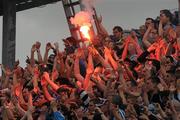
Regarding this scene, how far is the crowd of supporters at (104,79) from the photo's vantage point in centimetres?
880

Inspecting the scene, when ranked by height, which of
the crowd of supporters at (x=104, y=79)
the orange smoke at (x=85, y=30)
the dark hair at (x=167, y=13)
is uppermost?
the orange smoke at (x=85, y=30)

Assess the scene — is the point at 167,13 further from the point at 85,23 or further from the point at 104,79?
the point at 104,79

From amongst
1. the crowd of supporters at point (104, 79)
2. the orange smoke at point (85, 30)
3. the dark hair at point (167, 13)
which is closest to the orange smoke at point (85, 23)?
the orange smoke at point (85, 30)

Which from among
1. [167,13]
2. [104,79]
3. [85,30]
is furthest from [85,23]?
[104,79]

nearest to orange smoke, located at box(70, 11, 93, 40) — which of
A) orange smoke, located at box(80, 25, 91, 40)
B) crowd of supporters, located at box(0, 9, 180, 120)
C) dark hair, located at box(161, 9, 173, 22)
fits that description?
orange smoke, located at box(80, 25, 91, 40)

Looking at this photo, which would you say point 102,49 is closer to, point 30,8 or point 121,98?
point 121,98

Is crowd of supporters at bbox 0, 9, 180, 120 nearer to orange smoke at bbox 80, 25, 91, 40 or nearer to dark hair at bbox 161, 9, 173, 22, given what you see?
dark hair at bbox 161, 9, 173, 22

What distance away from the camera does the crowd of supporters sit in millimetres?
8797

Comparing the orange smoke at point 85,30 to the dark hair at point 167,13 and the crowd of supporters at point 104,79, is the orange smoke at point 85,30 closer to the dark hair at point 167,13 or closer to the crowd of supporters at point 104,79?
the crowd of supporters at point 104,79

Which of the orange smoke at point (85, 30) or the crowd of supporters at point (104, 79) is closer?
the crowd of supporters at point (104, 79)

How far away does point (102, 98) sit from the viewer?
31.3 feet

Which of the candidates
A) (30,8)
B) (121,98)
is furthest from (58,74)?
(30,8)

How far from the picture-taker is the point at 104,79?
9969 mm

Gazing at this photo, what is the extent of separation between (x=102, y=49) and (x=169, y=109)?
328cm
